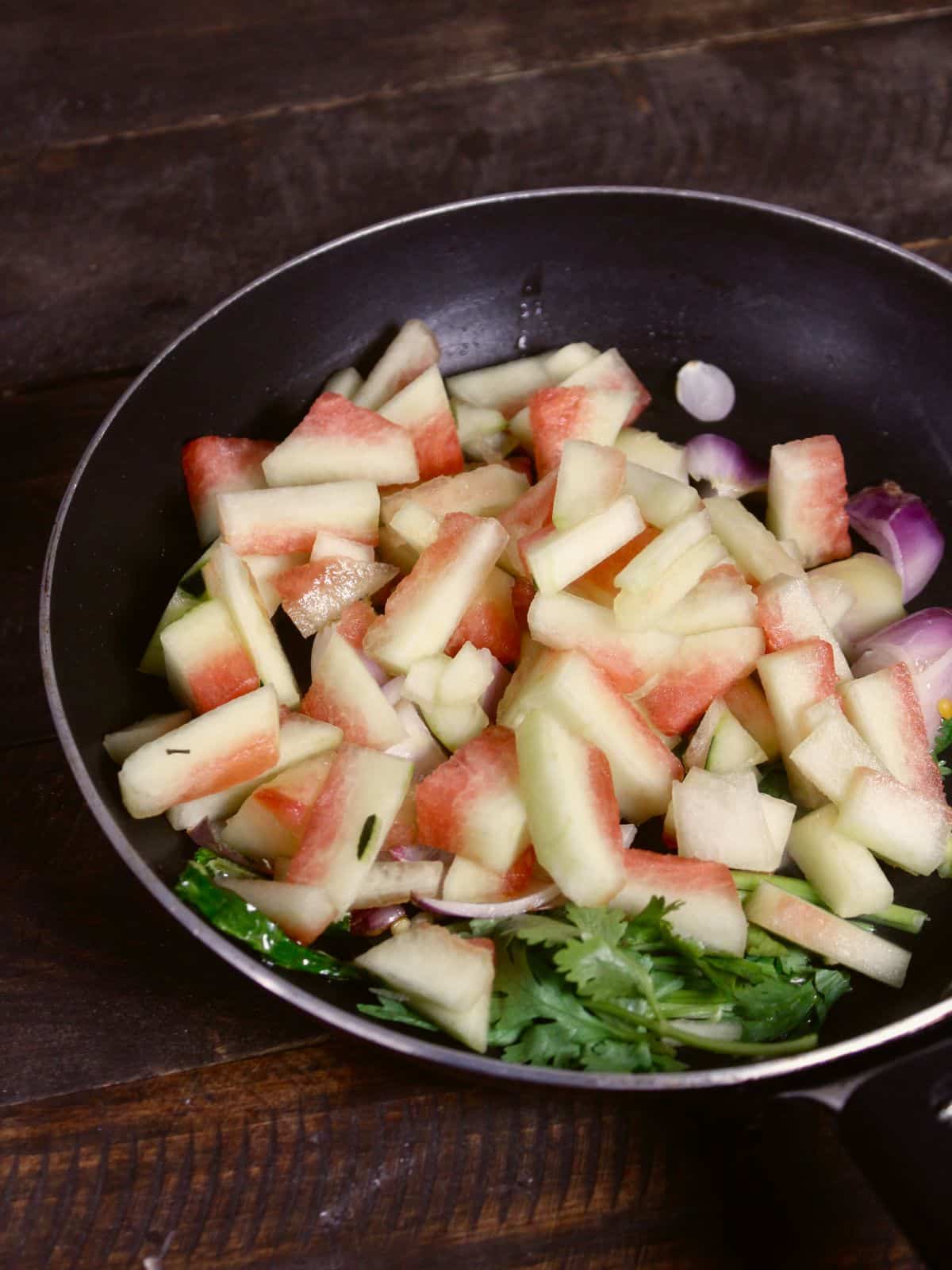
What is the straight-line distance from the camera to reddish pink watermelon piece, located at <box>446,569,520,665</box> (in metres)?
1.50

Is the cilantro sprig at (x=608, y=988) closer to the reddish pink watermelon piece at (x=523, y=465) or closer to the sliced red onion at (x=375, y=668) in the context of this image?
the sliced red onion at (x=375, y=668)

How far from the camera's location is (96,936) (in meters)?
1.49

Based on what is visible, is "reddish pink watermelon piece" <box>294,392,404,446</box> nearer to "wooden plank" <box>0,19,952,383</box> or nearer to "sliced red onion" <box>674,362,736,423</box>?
"sliced red onion" <box>674,362,736,423</box>

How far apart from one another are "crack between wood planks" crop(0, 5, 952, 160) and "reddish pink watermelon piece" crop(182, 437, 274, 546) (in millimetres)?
1022

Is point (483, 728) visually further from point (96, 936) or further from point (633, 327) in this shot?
point (633, 327)

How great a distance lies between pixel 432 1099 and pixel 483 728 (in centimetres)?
42

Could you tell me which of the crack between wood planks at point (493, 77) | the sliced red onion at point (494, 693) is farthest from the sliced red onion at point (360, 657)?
the crack between wood planks at point (493, 77)

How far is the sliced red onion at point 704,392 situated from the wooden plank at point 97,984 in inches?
41.7

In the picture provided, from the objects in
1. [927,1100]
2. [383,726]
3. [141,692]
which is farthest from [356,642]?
[927,1100]

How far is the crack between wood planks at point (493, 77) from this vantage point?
92.2 inches

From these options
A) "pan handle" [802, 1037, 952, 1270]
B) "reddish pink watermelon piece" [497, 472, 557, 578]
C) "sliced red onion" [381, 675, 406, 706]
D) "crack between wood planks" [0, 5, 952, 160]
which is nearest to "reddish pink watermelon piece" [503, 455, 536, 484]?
"reddish pink watermelon piece" [497, 472, 557, 578]

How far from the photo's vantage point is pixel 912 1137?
1010mm

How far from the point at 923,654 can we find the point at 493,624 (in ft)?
1.81

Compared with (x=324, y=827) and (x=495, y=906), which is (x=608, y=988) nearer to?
(x=495, y=906)
